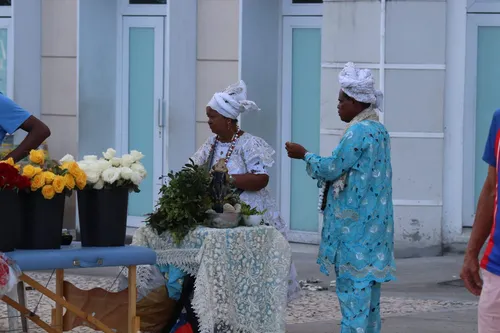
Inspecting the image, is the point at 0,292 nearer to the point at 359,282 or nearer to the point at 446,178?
the point at 359,282

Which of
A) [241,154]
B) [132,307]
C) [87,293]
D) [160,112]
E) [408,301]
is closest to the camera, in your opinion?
[132,307]

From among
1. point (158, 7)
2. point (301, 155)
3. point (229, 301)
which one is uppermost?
point (158, 7)

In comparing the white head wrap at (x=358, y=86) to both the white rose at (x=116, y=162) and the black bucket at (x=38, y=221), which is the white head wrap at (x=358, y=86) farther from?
the black bucket at (x=38, y=221)

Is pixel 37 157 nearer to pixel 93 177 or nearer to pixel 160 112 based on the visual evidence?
pixel 93 177

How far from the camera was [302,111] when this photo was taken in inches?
434

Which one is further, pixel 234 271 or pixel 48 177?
pixel 234 271

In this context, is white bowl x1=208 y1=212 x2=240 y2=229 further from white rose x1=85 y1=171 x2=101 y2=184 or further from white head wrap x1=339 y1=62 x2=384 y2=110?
white head wrap x1=339 y1=62 x2=384 y2=110

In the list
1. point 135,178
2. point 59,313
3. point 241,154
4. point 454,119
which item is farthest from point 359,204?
point 454,119

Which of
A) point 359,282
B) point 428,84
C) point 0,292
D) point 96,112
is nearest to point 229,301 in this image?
point 359,282

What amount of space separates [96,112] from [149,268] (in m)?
4.82

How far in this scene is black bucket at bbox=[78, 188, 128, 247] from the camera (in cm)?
606

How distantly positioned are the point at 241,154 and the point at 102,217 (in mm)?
1261

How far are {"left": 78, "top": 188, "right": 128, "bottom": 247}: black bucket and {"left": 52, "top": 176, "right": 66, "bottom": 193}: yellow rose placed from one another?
0.70ft

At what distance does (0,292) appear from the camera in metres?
5.59
